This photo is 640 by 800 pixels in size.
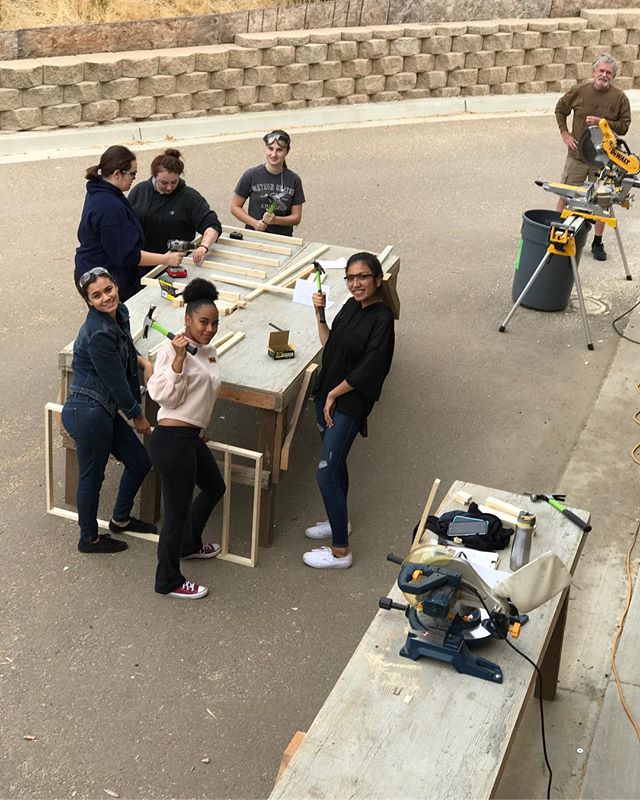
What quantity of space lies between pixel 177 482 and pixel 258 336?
162 centimetres

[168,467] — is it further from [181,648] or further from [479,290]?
[479,290]

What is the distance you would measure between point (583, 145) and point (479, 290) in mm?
1730

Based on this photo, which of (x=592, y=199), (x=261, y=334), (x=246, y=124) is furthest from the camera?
(x=246, y=124)

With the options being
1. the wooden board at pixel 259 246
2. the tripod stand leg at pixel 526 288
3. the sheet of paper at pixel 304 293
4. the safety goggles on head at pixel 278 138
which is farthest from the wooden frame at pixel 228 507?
the tripod stand leg at pixel 526 288

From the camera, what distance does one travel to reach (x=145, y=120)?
14547 millimetres

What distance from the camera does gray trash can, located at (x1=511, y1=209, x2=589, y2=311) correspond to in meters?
9.77

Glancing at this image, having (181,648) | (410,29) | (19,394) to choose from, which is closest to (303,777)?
(181,648)

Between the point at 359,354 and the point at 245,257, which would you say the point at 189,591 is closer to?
the point at 359,354

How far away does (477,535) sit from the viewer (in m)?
4.91

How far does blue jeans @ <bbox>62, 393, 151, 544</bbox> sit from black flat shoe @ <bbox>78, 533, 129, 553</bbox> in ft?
0.13

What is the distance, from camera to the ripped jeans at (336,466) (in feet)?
20.5

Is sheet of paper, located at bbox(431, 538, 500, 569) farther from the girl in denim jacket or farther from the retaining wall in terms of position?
the retaining wall

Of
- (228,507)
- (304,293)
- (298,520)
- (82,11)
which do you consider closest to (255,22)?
(82,11)

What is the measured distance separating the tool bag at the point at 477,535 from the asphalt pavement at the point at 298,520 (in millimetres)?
1086
